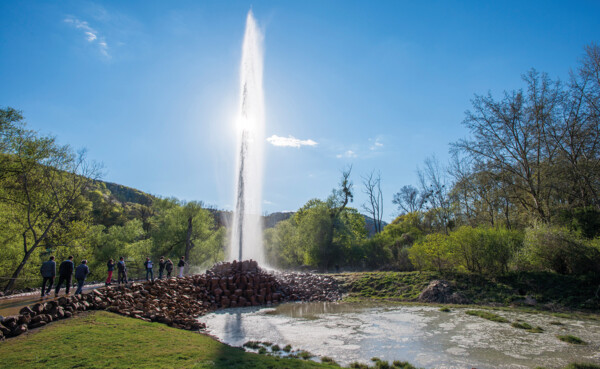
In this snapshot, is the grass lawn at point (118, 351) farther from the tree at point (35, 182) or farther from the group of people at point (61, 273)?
the tree at point (35, 182)

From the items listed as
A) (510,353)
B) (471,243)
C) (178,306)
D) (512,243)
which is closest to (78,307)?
(178,306)

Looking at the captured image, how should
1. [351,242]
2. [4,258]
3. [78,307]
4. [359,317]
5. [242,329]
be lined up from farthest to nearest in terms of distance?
1. [351,242]
2. [4,258]
3. [359,317]
4. [242,329]
5. [78,307]

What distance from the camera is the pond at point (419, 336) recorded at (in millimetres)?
7312

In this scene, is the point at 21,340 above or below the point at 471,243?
below

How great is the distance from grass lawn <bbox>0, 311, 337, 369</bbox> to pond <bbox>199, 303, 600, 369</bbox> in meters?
1.92

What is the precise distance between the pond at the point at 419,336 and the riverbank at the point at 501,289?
2581mm

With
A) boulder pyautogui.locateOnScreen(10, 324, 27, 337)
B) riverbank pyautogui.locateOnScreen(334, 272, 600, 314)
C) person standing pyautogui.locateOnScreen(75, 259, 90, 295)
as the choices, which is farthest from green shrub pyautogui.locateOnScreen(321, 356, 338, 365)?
riverbank pyautogui.locateOnScreen(334, 272, 600, 314)

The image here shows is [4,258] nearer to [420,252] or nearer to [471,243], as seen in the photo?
[420,252]

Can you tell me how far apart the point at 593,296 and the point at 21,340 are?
22300 mm

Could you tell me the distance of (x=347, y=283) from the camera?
75.3ft

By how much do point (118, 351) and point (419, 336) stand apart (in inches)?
355

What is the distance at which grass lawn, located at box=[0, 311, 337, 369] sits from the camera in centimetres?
598

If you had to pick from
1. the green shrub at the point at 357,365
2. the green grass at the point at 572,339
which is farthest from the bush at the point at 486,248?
the green shrub at the point at 357,365

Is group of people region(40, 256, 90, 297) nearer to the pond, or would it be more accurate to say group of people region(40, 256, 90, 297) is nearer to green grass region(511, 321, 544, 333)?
the pond
